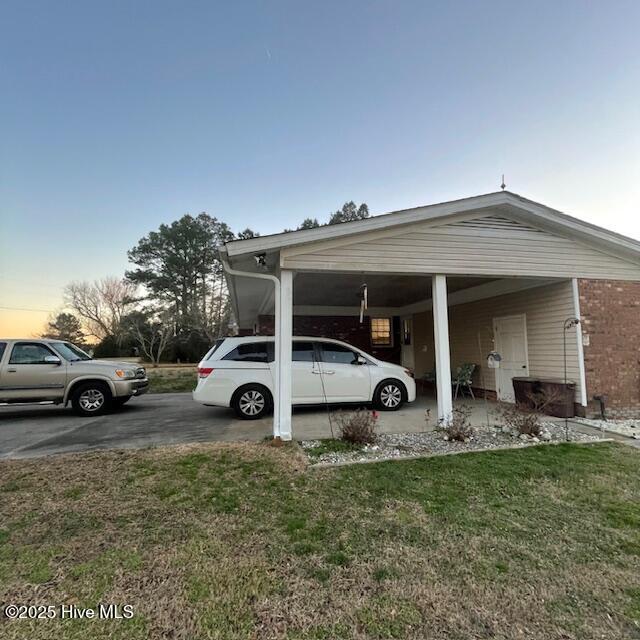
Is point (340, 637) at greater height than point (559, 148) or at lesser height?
lesser

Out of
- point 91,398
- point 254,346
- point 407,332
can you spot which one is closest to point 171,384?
point 91,398

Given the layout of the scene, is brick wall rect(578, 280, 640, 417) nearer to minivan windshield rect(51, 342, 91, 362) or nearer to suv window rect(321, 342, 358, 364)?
suv window rect(321, 342, 358, 364)

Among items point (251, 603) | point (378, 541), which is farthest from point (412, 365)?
point (251, 603)

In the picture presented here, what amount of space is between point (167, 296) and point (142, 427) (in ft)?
83.9

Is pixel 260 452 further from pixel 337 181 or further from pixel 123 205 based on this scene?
pixel 123 205

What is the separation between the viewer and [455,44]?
803 centimetres

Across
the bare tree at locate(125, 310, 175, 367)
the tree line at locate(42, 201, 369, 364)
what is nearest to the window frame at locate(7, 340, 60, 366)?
the tree line at locate(42, 201, 369, 364)

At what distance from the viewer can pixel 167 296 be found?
2981 cm

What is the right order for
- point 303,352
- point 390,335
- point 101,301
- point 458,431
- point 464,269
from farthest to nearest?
point 101,301 → point 390,335 → point 303,352 → point 464,269 → point 458,431

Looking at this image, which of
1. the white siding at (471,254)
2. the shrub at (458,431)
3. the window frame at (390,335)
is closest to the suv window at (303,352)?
the white siding at (471,254)

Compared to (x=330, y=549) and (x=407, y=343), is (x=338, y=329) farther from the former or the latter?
(x=330, y=549)

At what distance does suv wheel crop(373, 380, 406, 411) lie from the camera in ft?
24.4

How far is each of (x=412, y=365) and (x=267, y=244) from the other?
8117 millimetres

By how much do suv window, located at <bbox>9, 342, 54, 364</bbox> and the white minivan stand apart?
3.40 metres
